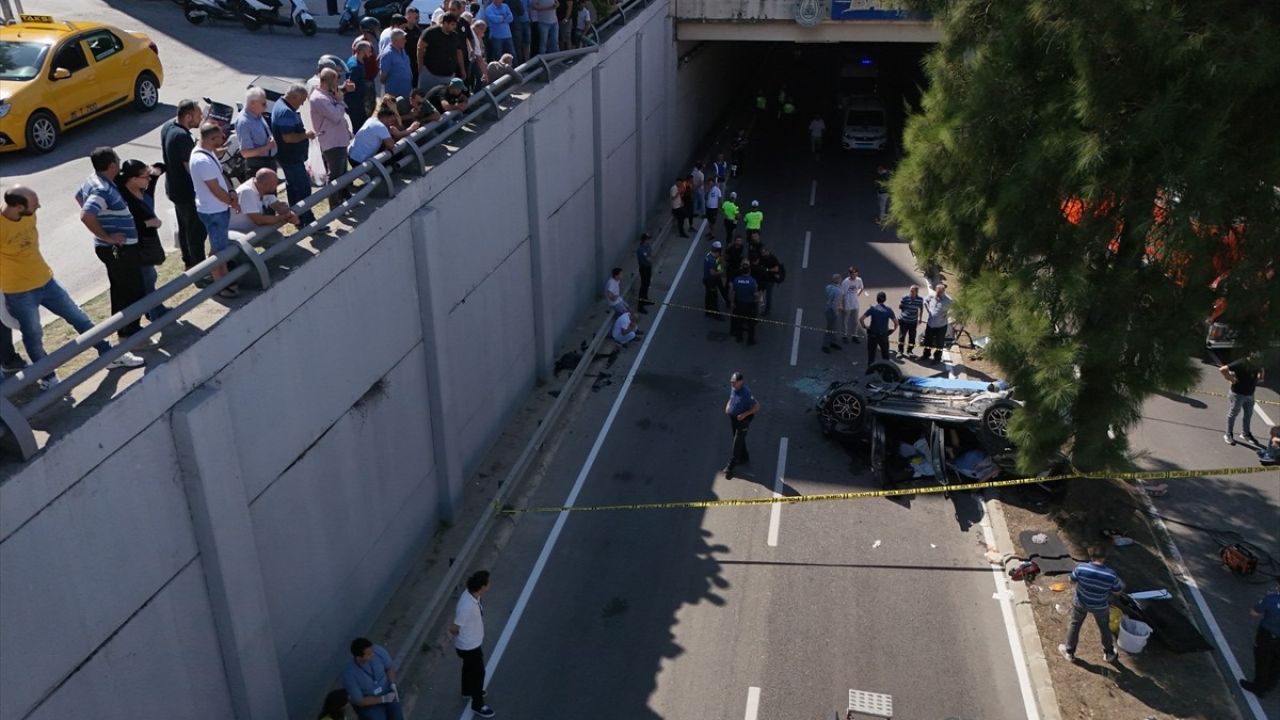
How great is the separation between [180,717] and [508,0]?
13.5 metres

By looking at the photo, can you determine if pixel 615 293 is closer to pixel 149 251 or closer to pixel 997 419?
pixel 997 419

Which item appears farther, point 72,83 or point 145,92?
point 145,92

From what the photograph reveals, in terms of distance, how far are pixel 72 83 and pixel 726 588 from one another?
13.4 m

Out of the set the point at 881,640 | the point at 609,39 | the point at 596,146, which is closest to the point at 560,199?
the point at 596,146

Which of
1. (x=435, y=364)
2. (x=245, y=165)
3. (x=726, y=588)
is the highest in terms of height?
(x=245, y=165)

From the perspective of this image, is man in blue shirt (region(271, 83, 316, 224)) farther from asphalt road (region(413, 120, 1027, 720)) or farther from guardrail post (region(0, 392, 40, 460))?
asphalt road (region(413, 120, 1027, 720))

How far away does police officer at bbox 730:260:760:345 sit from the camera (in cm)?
1998

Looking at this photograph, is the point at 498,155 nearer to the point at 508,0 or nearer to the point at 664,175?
the point at 508,0

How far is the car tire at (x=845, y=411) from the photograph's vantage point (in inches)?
638

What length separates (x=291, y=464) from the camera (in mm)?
10305

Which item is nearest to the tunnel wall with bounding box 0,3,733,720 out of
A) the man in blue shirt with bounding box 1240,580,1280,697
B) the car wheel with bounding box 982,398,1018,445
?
the car wheel with bounding box 982,398,1018,445

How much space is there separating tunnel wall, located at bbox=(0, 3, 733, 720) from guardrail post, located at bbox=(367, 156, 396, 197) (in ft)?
0.59

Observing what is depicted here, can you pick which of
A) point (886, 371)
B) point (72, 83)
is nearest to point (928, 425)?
point (886, 371)

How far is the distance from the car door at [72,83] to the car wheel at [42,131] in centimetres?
20
